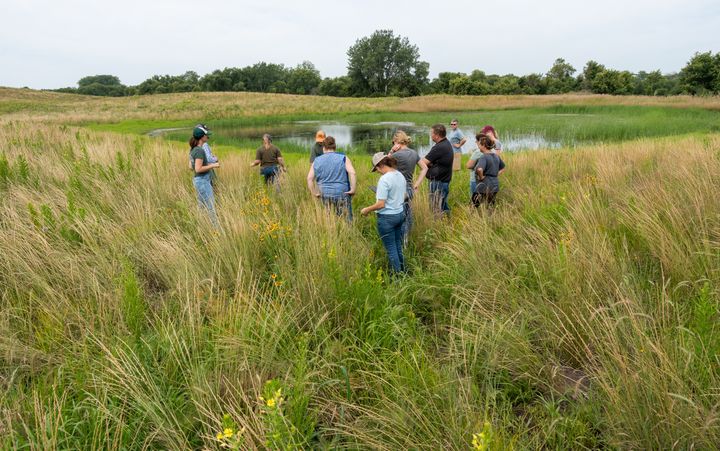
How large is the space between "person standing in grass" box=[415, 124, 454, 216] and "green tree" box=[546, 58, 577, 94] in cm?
7100

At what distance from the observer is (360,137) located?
24.5m

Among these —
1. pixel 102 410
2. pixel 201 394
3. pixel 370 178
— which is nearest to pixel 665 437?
pixel 201 394

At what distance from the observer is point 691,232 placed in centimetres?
356

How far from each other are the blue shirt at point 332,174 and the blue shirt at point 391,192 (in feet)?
4.07

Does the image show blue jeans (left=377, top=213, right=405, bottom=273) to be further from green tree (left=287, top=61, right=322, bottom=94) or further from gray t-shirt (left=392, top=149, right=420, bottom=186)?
green tree (left=287, top=61, right=322, bottom=94)

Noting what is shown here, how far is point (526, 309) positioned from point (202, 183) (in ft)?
18.0

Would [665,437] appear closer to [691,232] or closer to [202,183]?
[691,232]

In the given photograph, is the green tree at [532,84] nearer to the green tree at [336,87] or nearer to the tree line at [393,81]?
the tree line at [393,81]

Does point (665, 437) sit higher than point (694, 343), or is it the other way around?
point (694, 343)

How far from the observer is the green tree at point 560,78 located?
67750 millimetres

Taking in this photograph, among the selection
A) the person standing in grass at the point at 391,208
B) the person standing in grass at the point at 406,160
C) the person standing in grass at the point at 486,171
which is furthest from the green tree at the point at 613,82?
the person standing in grass at the point at 391,208

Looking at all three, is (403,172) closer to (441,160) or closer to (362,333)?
(441,160)

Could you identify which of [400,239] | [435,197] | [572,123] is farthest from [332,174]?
[572,123]

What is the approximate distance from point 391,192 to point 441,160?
1890 millimetres
